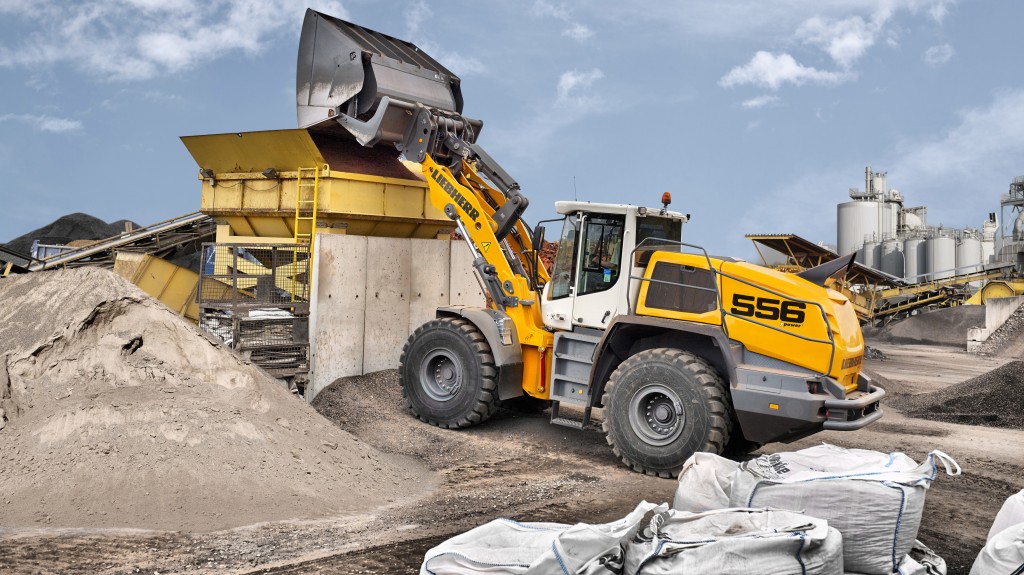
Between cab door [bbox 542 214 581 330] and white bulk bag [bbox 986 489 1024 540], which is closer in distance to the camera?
white bulk bag [bbox 986 489 1024 540]

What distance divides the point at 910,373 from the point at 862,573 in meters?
15.0

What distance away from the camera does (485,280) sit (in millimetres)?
10203

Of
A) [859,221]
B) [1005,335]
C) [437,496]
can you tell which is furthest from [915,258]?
[437,496]

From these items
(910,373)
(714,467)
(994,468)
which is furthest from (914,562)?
(910,373)

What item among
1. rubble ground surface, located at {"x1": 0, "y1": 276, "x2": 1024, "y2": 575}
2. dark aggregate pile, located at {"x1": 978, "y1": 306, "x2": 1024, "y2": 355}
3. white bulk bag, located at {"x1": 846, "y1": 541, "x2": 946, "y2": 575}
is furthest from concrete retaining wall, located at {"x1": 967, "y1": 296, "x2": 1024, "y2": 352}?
white bulk bag, located at {"x1": 846, "y1": 541, "x2": 946, "y2": 575}

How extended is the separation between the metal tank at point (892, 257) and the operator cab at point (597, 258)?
28.0m

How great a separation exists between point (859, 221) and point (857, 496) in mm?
33710

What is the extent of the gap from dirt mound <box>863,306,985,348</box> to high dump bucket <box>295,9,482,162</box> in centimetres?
1977

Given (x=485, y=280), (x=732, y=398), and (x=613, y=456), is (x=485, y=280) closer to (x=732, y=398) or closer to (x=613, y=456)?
(x=613, y=456)

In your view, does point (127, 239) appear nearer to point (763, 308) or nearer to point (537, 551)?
point (763, 308)

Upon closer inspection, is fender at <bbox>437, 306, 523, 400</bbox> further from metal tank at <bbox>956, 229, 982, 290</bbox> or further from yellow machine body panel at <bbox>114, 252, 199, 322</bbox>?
metal tank at <bbox>956, 229, 982, 290</bbox>

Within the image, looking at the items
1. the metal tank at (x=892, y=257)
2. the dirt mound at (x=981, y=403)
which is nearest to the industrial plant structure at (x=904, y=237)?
the metal tank at (x=892, y=257)

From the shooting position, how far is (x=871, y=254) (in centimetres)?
3512

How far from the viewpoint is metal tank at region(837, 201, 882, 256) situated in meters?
36.1
